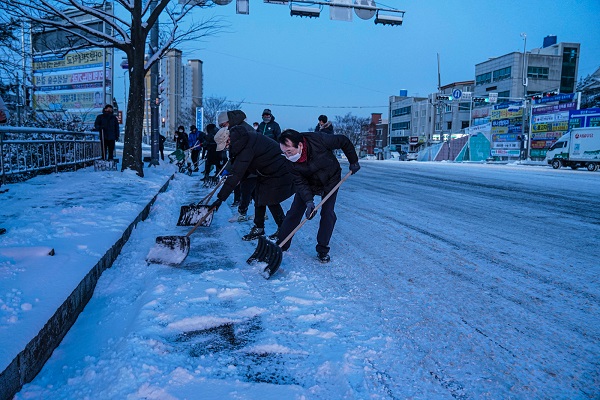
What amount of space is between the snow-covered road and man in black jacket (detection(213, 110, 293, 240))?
615mm

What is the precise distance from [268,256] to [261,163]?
143 cm

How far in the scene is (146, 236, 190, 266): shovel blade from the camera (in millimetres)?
4504

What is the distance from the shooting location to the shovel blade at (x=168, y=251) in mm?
4504

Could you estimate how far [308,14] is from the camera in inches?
545

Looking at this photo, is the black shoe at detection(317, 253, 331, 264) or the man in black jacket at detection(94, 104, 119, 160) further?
the man in black jacket at detection(94, 104, 119, 160)

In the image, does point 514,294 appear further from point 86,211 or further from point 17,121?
point 17,121

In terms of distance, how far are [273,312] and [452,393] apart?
140 centimetres

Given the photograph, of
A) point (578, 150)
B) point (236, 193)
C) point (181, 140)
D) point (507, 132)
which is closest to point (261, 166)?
point (236, 193)

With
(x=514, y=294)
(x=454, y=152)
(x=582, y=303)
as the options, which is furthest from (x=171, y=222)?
(x=454, y=152)

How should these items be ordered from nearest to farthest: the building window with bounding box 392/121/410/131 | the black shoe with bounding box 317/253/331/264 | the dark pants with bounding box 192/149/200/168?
the black shoe with bounding box 317/253/331/264 → the dark pants with bounding box 192/149/200/168 → the building window with bounding box 392/121/410/131

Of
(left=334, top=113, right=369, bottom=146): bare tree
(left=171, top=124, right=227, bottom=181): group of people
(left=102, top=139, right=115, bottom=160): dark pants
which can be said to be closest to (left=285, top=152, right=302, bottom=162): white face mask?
(left=171, top=124, right=227, bottom=181): group of people

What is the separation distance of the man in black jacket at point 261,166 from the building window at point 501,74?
59.6 metres

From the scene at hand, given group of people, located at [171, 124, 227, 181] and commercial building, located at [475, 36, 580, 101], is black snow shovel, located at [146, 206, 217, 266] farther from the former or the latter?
commercial building, located at [475, 36, 580, 101]

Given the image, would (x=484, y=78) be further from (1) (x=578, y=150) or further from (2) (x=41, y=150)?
(2) (x=41, y=150)
